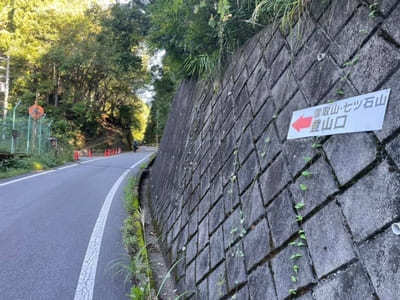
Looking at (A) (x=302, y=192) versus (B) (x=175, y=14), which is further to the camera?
(B) (x=175, y=14)

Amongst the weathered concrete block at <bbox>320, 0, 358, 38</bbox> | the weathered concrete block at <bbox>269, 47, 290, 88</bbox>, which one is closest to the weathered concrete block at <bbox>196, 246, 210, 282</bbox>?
the weathered concrete block at <bbox>269, 47, 290, 88</bbox>

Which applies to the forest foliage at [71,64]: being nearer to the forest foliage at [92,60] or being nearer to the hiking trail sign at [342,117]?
the forest foliage at [92,60]

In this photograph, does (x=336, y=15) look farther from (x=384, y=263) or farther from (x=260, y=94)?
(x=384, y=263)

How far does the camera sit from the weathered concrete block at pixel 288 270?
4.74 ft

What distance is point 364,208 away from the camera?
1.27 meters

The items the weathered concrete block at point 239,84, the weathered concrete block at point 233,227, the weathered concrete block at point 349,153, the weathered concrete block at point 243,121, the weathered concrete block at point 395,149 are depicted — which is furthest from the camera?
the weathered concrete block at point 239,84

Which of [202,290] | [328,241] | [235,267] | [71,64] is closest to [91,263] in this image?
[202,290]

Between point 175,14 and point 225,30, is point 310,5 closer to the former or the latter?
point 225,30

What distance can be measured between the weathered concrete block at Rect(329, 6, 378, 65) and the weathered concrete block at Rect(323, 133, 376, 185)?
48 centimetres

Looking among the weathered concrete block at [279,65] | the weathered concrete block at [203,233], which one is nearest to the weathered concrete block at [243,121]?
the weathered concrete block at [279,65]

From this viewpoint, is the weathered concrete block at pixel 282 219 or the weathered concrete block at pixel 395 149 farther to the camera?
the weathered concrete block at pixel 282 219

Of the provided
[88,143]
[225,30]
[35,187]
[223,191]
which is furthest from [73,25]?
[223,191]

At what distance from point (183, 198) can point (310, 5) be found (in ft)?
8.43

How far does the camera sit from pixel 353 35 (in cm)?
167
